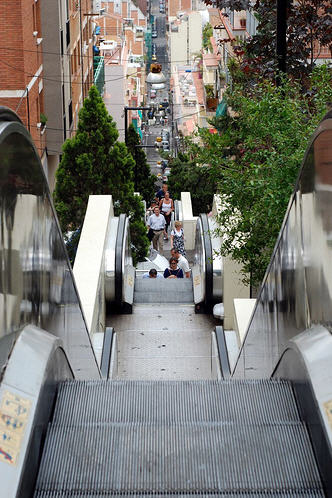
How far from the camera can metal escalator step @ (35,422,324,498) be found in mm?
4004

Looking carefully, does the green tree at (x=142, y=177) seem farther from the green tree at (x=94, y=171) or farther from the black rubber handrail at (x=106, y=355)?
the black rubber handrail at (x=106, y=355)

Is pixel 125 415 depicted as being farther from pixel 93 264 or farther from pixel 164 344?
pixel 164 344

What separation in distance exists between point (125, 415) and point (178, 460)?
834mm

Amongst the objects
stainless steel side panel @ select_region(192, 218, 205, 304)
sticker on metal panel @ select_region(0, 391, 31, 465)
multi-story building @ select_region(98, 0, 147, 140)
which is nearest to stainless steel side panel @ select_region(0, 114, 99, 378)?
sticker on metal panel @ select_region(0, 391, 31, 465)

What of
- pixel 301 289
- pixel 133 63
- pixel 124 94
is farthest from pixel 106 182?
pixel 133 63

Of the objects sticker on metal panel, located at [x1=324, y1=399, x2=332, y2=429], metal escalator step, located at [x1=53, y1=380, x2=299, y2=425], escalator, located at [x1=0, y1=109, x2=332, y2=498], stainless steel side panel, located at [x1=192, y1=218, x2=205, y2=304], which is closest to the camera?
sticker on metal panel, located at [x1=324, y1=399, x2=332, y2=429]

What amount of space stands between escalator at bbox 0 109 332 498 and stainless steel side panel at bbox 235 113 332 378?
51 millimetres

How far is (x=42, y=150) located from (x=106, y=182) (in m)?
9.22

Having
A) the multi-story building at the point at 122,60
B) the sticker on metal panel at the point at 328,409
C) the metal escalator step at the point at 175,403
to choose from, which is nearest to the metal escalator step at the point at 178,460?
the metal escalator step at the point at 175,403

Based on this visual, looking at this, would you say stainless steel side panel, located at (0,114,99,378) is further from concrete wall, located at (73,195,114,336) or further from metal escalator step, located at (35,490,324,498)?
concrete wall, located at (73,195,114,336)

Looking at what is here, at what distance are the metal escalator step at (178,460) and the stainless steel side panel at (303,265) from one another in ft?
2.09

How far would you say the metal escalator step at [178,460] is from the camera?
4.00 metres

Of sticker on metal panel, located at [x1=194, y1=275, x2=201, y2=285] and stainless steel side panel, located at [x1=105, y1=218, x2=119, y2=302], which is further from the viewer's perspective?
sticker on metal panel, located at [x1=194, y1=275, x2=201, y2=285]

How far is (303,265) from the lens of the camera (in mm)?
5324
